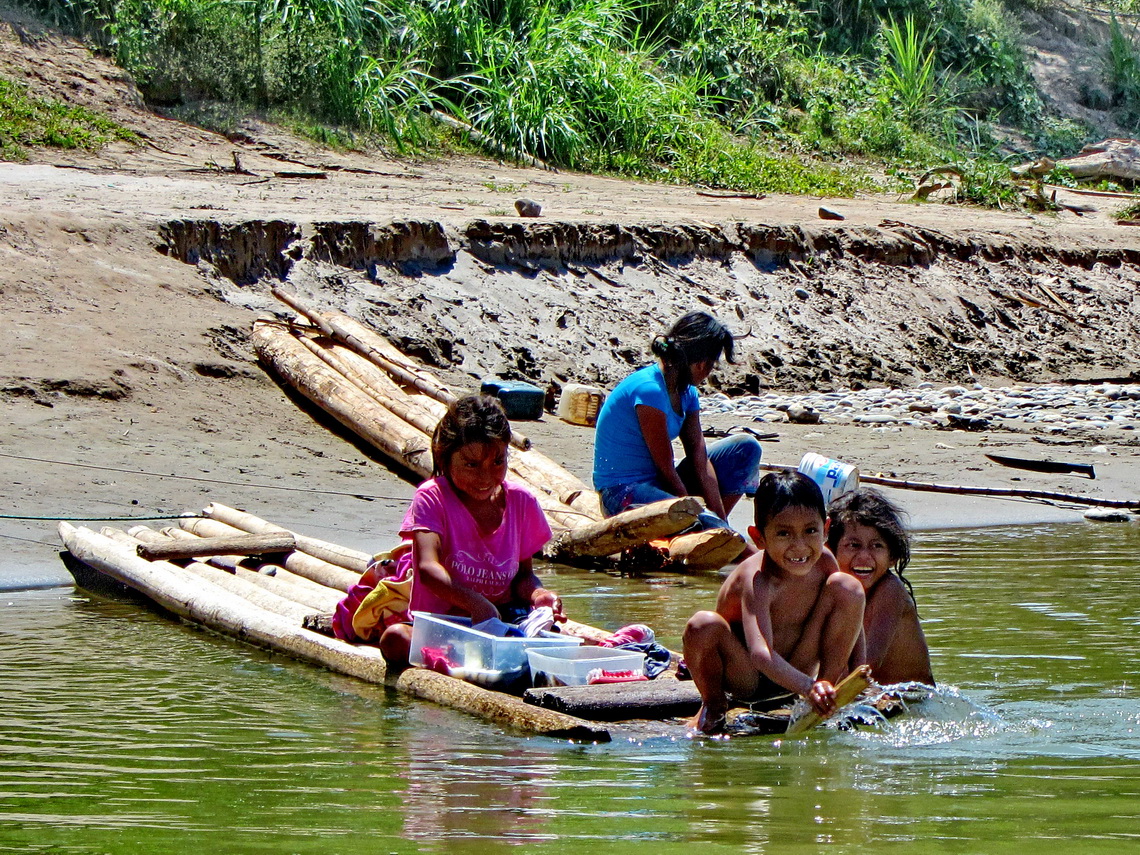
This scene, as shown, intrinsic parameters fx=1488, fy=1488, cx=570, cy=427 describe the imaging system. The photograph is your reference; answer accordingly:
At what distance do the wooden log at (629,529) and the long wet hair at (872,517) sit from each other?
270cm

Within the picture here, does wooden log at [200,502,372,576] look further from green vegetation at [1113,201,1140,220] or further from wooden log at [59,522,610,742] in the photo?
green vegetation at [1113,201,1140,220]

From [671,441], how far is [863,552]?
9.98 ft

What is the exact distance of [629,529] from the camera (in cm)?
782

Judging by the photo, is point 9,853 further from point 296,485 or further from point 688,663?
point 296,485

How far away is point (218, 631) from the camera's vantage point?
21.0ft

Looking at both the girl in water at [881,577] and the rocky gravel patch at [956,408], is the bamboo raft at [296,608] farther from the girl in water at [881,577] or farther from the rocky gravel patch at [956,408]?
the rocky gravel patch at [956,408]

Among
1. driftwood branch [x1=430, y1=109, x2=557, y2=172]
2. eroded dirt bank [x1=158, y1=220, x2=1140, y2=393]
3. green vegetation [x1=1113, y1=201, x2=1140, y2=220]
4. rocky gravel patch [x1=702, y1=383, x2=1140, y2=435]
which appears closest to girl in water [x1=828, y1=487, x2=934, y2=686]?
rocky gravel patch [x1=702, y1=383, x2=1140, y2=435]

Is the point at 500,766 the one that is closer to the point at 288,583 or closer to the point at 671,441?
the point at 288,583

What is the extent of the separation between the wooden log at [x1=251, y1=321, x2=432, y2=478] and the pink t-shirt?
404cm

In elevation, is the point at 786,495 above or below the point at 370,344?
above

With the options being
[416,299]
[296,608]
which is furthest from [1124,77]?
[296,608]

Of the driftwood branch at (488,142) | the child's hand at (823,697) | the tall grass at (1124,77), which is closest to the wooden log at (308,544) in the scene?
the child's hand at (823,697)

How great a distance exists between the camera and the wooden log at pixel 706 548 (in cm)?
757

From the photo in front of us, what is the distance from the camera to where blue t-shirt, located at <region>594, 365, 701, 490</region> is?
25.4 ft
